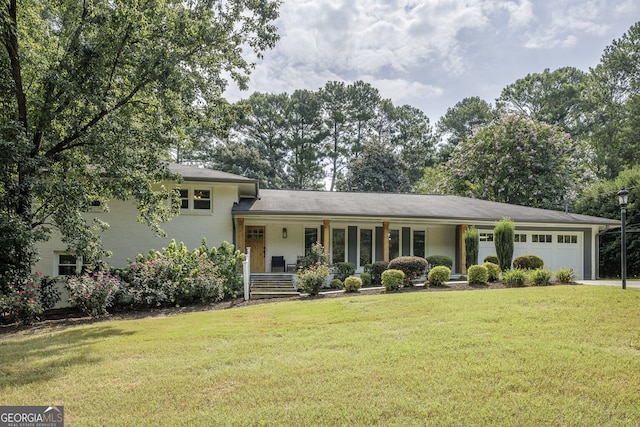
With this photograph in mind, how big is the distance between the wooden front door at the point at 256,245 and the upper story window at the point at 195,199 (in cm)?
210

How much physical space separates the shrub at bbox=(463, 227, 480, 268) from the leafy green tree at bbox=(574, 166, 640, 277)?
8.00m

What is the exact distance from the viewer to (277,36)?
1223 cm

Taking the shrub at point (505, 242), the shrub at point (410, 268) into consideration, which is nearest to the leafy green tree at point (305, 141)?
the shrub at point (505, 242)

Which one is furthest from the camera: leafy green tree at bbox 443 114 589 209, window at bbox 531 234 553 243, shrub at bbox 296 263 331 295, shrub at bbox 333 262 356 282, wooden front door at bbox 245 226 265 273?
leafy green tree at bbox 443 114 589 209

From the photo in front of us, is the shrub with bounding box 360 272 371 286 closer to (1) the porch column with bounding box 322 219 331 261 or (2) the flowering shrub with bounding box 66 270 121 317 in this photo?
(1) the porch column with bounding box 322 219 331 261

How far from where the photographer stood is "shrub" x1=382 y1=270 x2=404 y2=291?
12062 millimetres

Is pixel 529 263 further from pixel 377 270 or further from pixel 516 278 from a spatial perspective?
pixel 377 270

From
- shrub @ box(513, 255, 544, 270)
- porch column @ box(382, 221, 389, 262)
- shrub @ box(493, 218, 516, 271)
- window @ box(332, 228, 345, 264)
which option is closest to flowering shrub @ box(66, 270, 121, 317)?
window @ box(332, 228, 345, 264)

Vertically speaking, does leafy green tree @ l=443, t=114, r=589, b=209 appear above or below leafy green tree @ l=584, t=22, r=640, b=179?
below

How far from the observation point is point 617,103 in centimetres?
3028

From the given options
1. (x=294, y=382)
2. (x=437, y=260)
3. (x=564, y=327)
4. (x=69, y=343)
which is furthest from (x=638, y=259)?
(x=69, y=343)

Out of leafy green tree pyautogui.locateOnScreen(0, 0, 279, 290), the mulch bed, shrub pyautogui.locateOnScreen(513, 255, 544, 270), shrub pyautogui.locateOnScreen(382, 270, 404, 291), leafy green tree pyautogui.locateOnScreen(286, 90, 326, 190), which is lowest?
the mulch bed

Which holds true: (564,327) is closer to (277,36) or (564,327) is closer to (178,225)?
(277,36)

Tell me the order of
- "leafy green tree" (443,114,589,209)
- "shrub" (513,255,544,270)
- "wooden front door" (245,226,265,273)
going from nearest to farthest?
"shrub" (513,255,544,270), "wooden front door" (245,226,265,273), "leafy green tree" (443,114,589,209)
